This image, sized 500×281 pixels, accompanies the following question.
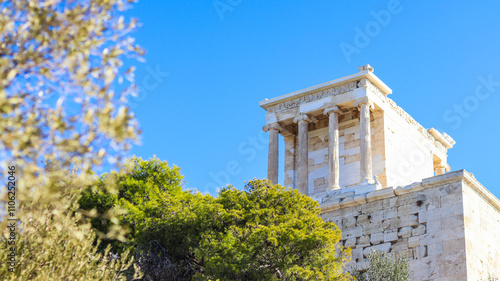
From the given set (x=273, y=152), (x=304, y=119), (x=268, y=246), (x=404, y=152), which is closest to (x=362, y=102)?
(x=304, y=119)

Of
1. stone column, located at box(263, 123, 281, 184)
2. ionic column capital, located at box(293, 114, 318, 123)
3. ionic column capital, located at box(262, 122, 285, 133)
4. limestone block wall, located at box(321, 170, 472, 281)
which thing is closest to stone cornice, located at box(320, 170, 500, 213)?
limestone block wall, located at box(321, 170, 472, 281)

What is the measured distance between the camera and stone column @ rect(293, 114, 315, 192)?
969 inches

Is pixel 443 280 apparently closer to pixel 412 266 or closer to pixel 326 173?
pixel 412 266

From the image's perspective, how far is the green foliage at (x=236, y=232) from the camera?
1523cm

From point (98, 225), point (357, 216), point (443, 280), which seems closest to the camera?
point (443, 280)

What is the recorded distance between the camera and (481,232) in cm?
1877

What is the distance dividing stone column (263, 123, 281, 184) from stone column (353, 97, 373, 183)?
3.43 meters

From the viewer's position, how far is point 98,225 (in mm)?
18625

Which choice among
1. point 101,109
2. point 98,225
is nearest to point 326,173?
point 98,225

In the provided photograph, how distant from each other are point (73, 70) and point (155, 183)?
13.5 meters

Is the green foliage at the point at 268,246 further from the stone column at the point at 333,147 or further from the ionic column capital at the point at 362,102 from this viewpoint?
the ionic column capital at the point at 362,102

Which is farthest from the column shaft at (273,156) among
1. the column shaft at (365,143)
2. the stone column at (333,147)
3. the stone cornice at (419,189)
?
the stone cornice at (419,189)

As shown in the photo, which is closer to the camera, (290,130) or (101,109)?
(101,109)

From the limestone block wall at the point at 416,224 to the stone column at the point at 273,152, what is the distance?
5077 mm
